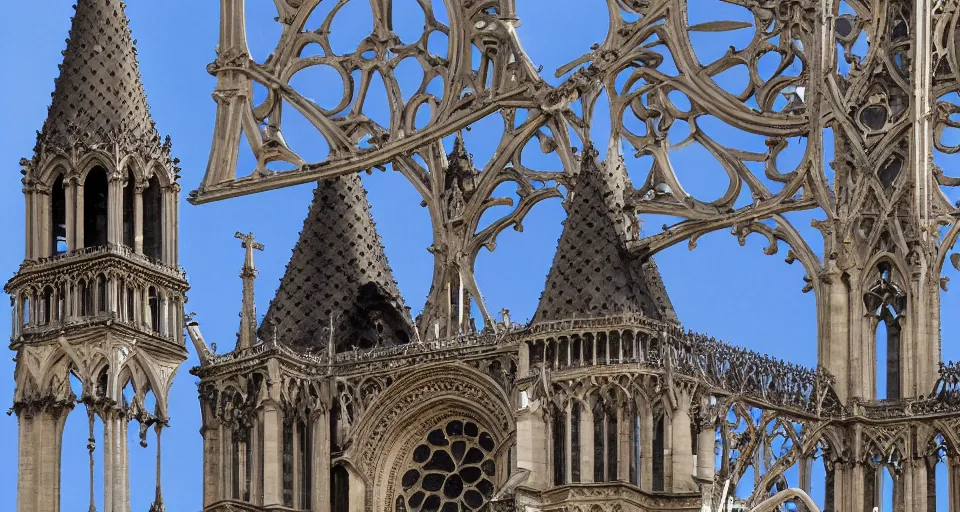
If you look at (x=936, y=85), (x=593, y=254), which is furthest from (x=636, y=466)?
(x=936, y=85)

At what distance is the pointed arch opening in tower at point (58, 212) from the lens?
9269 centimetres

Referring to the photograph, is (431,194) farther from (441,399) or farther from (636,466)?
(636,466)

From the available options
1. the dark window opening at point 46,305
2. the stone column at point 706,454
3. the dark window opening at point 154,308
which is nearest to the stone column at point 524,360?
the stone column at point 706,454

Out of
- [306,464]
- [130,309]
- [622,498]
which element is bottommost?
[622,498]

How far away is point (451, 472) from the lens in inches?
3595

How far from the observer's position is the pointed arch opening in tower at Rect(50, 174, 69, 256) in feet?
304

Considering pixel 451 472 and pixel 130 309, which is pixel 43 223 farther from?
pixel 451 472

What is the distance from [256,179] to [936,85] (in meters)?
16.6

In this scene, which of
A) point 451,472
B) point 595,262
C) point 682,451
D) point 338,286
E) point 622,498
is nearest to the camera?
point 622,498

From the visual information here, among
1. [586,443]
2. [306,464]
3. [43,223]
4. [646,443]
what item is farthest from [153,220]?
[646,443]

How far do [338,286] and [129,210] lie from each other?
525 cm

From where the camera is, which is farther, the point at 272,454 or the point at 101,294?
the point at 101,294

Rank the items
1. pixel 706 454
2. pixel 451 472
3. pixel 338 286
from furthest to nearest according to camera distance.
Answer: pixel 338 286, pixel 451 472, pixel 706 454

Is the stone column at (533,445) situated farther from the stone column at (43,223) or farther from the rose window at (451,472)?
the stone column at (43,223)
